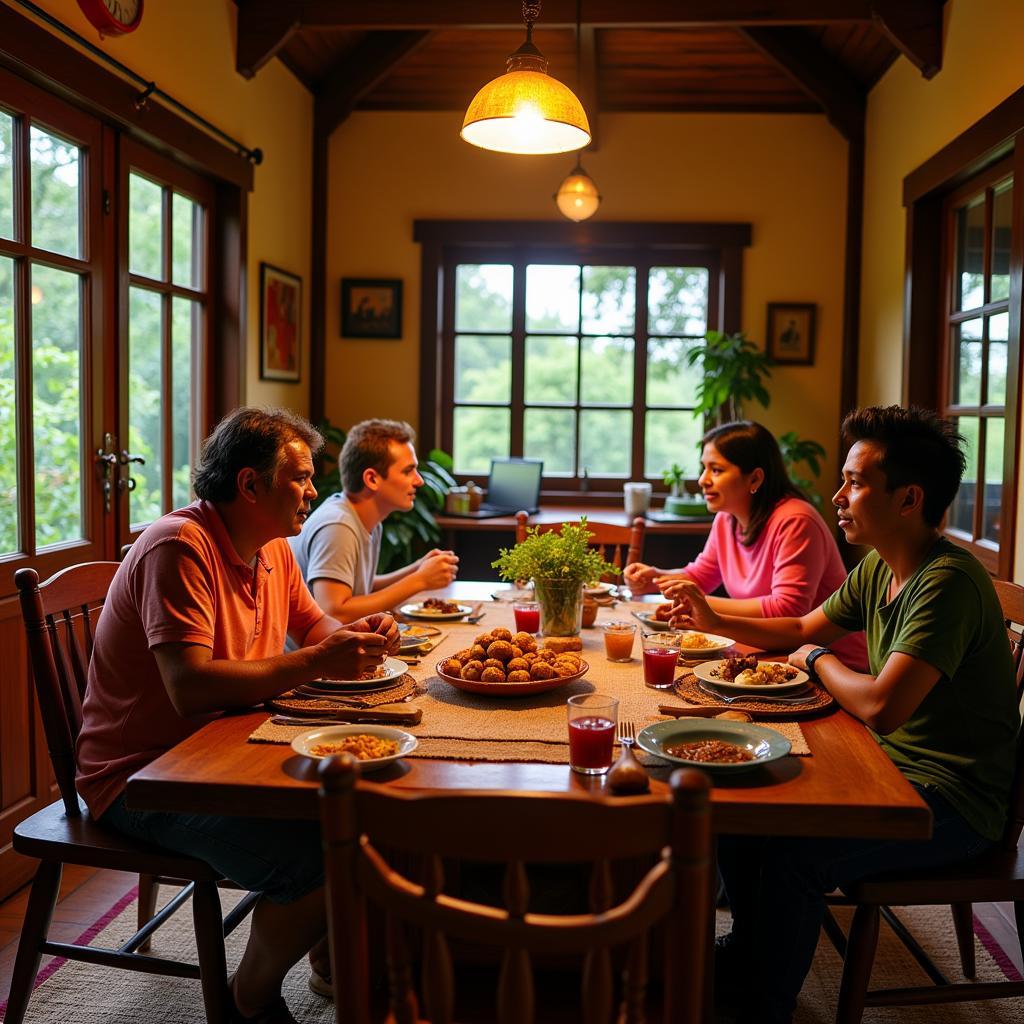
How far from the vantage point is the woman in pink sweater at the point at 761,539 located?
8.91 feet

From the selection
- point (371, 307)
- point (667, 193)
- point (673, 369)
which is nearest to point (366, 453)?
point (371, 307)

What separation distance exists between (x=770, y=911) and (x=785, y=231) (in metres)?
4.21

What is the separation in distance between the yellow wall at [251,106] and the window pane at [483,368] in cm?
81

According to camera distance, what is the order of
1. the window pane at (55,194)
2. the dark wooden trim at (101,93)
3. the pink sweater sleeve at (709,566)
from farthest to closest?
the pink sweater sleeve at (709,566)
the window pane at (55,194)
the dark wooden trim at (101,93)

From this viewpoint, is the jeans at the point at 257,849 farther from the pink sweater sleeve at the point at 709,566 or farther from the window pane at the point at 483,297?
the window pane at the point at 483,297

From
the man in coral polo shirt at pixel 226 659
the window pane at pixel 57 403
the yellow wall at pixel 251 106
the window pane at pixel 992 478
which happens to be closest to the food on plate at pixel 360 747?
the man in coral polo shirt at pixel 226 659

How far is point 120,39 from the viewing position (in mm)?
3209

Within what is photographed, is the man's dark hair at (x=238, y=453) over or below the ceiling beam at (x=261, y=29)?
below

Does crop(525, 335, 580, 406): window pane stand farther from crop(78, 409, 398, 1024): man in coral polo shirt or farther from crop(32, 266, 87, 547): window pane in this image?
crop(78, 409, 398, 1024): man in coral polo shirt

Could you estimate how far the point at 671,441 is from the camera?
5.57 metres

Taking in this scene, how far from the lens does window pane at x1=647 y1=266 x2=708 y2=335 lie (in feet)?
18.0

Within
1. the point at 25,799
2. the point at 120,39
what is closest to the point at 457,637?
the point at 25,799

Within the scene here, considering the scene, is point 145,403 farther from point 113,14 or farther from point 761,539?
point 761,539

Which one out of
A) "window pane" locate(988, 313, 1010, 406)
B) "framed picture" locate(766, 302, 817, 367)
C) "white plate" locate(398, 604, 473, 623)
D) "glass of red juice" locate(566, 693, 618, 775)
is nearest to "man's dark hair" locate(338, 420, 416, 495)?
"white plate" locate(398, 604, 473, 623)
